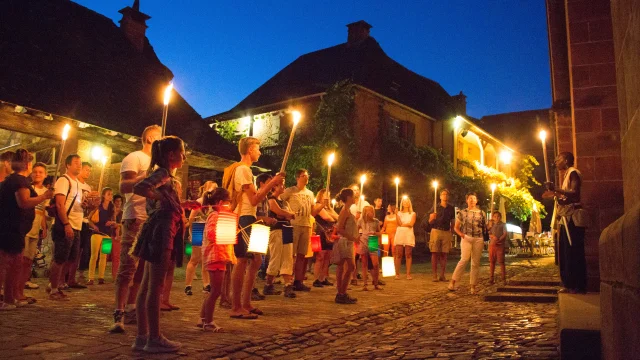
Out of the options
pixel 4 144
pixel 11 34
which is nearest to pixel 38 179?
pixel 11 34

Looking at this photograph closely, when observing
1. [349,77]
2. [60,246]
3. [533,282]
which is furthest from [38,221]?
[349,77]

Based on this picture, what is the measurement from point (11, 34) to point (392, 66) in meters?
20.3

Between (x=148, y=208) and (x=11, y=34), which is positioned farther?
(x=11, y=34)

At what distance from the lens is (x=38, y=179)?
295 inches

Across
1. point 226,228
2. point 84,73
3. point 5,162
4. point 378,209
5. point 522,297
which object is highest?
point 84,73

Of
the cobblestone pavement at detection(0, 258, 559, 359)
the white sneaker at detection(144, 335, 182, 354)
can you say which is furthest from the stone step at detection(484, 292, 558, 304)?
the white sneaker at detection(144, 335, 182, 354)

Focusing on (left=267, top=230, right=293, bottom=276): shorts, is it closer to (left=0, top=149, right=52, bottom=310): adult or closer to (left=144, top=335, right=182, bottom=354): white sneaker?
(left=0, top=149, right=52, bottom=310): adult

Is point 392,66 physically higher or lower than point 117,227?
higher

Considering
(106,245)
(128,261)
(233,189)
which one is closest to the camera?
(128,261)

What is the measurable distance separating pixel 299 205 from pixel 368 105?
16040mm

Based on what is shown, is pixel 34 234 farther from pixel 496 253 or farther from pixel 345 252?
pixel 496 253

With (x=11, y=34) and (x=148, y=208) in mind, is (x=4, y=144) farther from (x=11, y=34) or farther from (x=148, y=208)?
(x=148, y=208)

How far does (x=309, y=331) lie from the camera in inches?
222

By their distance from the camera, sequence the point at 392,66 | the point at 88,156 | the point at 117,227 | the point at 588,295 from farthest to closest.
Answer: the point at 392,66, the point at 88,156, the point at 117,227, the point at 588,295
